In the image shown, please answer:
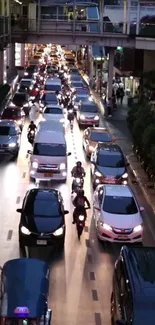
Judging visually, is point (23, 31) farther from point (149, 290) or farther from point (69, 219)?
point (149, 290)

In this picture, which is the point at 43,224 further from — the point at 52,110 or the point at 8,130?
the point at 52,110

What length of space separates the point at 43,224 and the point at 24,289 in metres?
6.08

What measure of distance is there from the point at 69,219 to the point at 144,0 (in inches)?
1729

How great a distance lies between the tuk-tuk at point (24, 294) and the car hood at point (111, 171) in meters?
13.0

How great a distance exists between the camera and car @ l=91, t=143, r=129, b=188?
87.6 ft

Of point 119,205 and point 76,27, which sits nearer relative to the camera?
point 119,205

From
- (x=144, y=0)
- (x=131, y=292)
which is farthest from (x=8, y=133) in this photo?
(x=144, y=0)

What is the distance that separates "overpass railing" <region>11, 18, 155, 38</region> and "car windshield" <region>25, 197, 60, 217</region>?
33856mm

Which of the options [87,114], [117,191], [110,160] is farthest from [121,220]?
[87,114]

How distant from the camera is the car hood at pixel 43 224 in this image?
1880 centimetres

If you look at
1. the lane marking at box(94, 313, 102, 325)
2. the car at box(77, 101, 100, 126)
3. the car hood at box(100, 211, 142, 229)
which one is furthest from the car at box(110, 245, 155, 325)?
the car at box(77, 101, 100, 126)

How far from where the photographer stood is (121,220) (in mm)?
19734

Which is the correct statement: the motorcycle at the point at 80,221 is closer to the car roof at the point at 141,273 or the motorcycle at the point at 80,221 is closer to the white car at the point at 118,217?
the white car at the point at 118,217

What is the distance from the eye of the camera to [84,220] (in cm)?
2064
